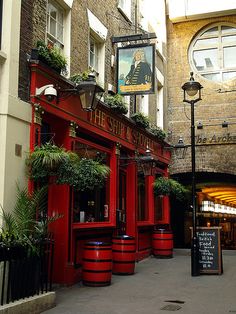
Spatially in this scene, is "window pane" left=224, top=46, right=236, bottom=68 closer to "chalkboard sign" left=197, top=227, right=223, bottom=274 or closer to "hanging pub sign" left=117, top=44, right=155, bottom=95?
"hanging pub sign" left=117, top=44, right=155, bottom=95

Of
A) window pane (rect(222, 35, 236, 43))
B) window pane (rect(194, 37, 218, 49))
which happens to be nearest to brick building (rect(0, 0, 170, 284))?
window pane (rect(194, 37, 218, 49))

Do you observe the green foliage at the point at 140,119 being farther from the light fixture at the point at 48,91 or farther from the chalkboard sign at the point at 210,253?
the light fixture at the point at 48,91

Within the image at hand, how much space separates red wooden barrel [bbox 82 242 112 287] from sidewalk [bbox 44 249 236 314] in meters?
0.16

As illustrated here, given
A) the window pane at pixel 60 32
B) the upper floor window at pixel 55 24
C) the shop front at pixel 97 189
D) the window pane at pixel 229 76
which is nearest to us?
the shop front at pixel 97 189

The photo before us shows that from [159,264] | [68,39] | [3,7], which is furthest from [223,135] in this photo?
[3,7]

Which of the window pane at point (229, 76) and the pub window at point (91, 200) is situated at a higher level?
the window pane at point (229, 76)

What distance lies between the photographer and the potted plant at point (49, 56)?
8477 millimetres

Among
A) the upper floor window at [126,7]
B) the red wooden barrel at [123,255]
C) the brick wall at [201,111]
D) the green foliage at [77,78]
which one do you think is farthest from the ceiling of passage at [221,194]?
the green foliage at [77,78]

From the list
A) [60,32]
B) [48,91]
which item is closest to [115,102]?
[60,32]

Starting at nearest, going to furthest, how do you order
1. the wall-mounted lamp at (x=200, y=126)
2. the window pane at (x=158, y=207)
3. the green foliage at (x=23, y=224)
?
the green foliage at (x=23, y=224)
the window pane at (x=158, y=207)
the wall-mounted lamp at (x=200, y=126)

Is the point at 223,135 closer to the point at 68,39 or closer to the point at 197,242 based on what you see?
the point at 197,242

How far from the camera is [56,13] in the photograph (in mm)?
10156

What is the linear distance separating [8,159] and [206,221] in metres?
17.6

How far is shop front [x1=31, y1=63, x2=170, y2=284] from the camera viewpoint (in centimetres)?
920
